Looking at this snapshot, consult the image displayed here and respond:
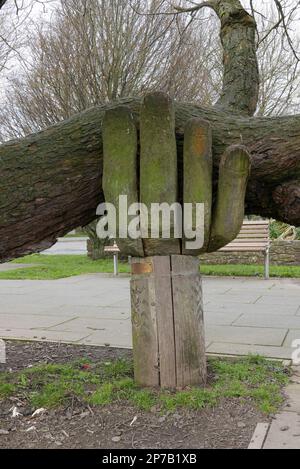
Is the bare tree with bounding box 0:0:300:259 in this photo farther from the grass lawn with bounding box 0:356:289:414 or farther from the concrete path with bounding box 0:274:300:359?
the concrete path with bounding box 0:274:300:359

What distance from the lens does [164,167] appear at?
3562 mm

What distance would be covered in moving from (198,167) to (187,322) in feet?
3.59

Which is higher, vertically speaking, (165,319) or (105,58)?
(105,58)

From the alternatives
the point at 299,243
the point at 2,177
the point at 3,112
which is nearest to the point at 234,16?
the point at 2,177

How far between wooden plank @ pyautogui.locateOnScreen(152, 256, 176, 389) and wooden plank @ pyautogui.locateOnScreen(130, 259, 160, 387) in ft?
0.10

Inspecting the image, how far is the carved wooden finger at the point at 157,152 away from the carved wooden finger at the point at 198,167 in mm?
95

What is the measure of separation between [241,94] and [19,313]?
4055 mm

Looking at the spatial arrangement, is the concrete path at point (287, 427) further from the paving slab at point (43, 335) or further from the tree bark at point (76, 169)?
the paving slab at point (43, 335)

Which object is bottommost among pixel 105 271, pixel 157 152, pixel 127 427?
pixel 127 427

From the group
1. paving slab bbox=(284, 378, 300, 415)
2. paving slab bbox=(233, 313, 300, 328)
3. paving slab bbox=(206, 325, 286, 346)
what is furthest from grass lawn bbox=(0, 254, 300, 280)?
paving slab bbox=(284, 378, 300, 415)

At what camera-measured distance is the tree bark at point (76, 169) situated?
359 cm

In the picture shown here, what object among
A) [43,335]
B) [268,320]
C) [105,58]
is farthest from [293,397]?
[105,58]

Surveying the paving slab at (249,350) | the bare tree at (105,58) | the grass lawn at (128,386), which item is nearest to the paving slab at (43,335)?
the grass lawn at (128,386)

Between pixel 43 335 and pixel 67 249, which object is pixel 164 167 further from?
pixel 67 249
